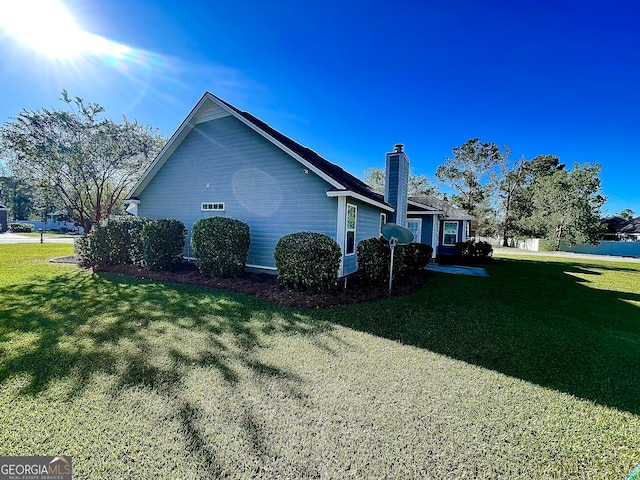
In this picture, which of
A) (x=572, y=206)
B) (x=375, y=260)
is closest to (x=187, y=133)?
(x=375, y=260)

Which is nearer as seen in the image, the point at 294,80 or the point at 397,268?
the point at 397,268

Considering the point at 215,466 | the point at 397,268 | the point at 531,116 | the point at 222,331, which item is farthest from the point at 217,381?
the point at 531,116

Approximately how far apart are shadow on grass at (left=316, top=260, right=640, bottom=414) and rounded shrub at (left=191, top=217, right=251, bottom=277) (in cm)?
386

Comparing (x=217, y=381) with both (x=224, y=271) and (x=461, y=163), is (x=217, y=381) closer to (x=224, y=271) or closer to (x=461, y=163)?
(x=224, y=271)

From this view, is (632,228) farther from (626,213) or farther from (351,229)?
(626,213)

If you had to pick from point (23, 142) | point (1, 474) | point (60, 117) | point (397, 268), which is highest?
point (60, 117)

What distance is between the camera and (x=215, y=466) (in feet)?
6.53

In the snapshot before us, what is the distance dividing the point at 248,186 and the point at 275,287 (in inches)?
153

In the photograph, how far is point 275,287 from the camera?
7.21 meters

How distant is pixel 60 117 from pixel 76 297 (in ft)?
41.0

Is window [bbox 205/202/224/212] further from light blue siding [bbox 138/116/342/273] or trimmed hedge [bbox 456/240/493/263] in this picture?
trimmed hedge [bbox 456/240/493/263]

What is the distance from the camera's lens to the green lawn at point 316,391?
6.84 ft

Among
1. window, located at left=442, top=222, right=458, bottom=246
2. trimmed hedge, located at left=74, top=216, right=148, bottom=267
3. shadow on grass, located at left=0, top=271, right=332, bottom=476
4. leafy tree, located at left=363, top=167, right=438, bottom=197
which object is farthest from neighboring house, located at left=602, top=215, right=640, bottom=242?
trimmed hedge, located at left=74, top=216, right=148, bottom=267

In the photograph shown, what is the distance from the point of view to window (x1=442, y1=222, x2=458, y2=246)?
18.2 metres
